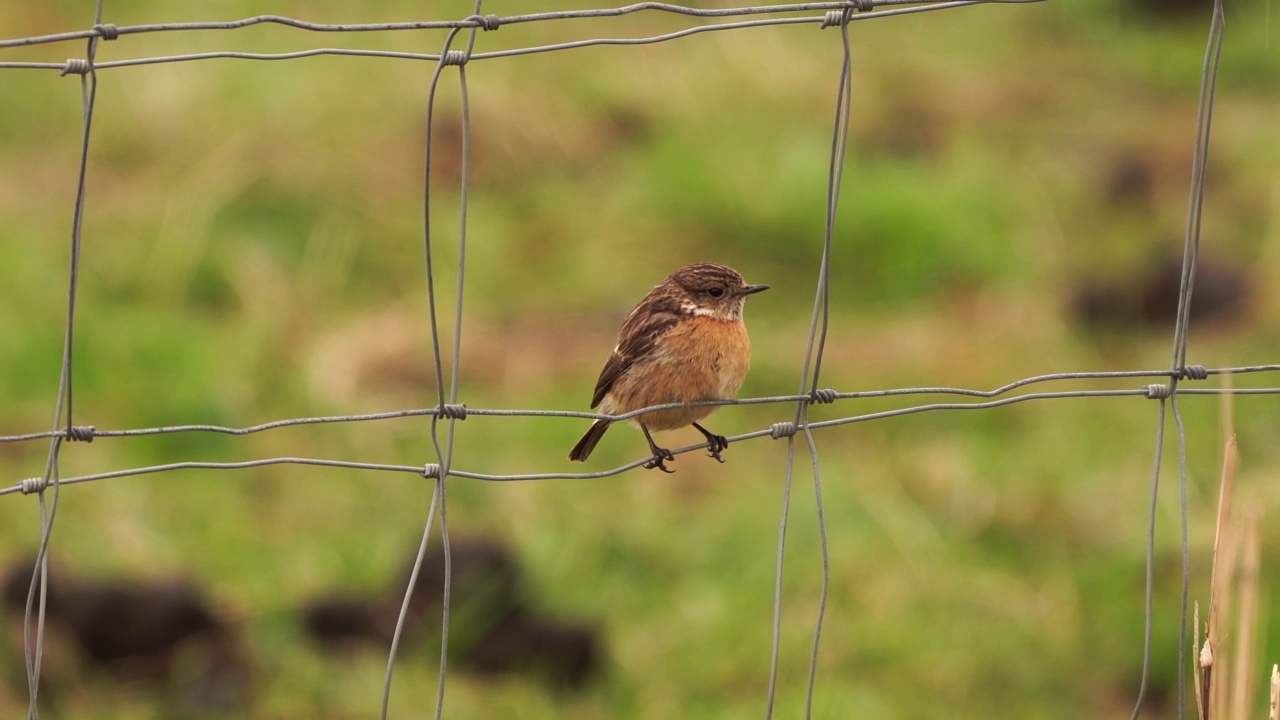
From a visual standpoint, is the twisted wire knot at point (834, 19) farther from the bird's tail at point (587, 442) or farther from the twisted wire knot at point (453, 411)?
the bird's tail at point (587, 442)

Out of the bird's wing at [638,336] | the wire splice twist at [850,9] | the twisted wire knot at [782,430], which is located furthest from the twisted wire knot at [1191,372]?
the bird's wing at [638,336]

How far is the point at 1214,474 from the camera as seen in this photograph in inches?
277

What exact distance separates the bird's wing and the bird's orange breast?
29 mm

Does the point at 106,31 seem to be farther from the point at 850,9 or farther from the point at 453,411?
the point at 850,9

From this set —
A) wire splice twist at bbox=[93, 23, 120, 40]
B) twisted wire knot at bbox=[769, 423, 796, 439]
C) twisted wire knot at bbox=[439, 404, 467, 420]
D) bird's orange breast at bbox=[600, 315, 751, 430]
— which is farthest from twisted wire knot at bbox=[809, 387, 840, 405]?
wire splice twist at bbox=[93, 23, 120, 40]

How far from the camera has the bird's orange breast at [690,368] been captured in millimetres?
4480

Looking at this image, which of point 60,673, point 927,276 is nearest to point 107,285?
point 60,673

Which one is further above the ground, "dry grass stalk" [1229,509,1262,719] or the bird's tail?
the bird's tail

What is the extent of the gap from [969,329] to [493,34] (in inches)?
161

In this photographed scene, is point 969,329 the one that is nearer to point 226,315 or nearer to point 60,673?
point 226,315

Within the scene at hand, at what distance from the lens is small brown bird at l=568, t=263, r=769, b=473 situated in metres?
4.48

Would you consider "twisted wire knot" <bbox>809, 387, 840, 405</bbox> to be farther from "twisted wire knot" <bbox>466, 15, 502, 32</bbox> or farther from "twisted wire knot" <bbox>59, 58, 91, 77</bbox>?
"twisted wire knot" <bbox>59, 58, 91, 77</bbox>

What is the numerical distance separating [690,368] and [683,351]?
0.05m

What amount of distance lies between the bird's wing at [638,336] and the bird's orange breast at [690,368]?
29mm
